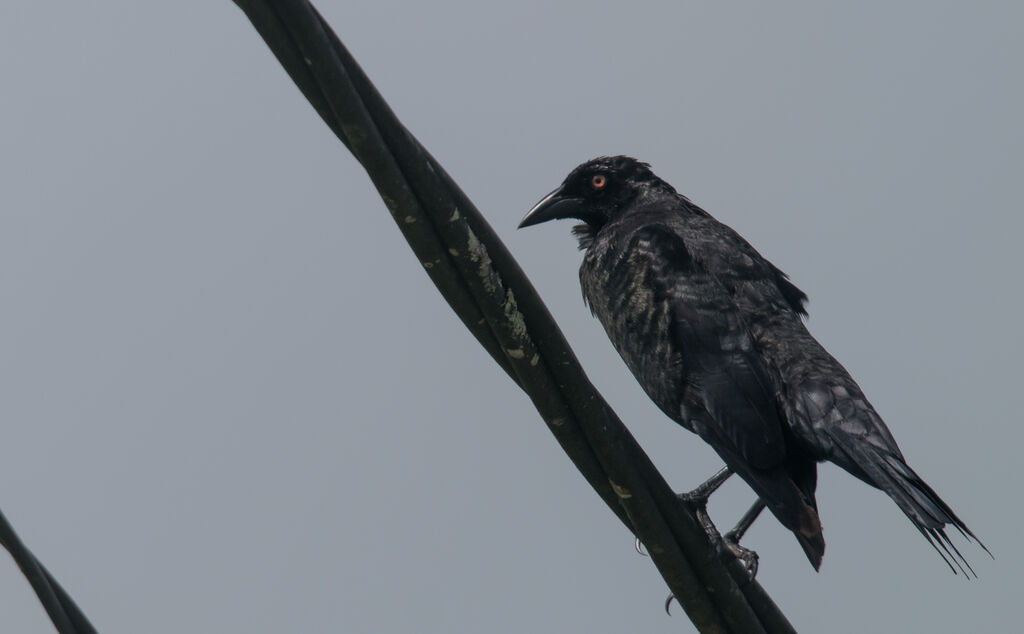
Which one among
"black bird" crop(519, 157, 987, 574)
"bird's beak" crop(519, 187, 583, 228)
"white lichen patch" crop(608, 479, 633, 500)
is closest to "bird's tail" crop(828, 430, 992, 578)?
"black bird" crop(519, 157, 987, 574)

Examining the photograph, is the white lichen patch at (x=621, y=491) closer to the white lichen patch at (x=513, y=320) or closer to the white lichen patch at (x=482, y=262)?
the white lichen patch at (x=513, y=320)

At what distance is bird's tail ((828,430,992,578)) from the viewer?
3.86 m

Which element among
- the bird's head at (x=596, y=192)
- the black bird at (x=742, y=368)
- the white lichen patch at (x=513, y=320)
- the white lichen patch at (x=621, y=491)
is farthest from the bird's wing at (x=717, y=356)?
the white lichen patch at (x=513, y=320)

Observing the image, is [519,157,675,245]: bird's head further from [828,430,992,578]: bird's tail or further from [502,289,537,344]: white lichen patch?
[502,289,537,344]: white lichen patch

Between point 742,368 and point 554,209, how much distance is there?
1949 millimetres

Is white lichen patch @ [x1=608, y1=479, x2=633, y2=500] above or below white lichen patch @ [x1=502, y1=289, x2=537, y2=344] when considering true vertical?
below

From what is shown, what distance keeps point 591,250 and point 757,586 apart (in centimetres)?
264

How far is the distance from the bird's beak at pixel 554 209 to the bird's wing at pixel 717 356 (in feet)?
4.09

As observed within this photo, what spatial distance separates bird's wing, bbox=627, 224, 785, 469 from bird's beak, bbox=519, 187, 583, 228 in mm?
1245

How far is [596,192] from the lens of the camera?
6.27 meters

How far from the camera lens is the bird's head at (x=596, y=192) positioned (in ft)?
20.4

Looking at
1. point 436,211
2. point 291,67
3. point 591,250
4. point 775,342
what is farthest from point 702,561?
point 591,250

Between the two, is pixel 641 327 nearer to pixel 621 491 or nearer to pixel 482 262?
pixel 621 491

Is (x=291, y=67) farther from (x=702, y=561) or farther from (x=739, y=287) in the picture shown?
(x=739, y=287)
